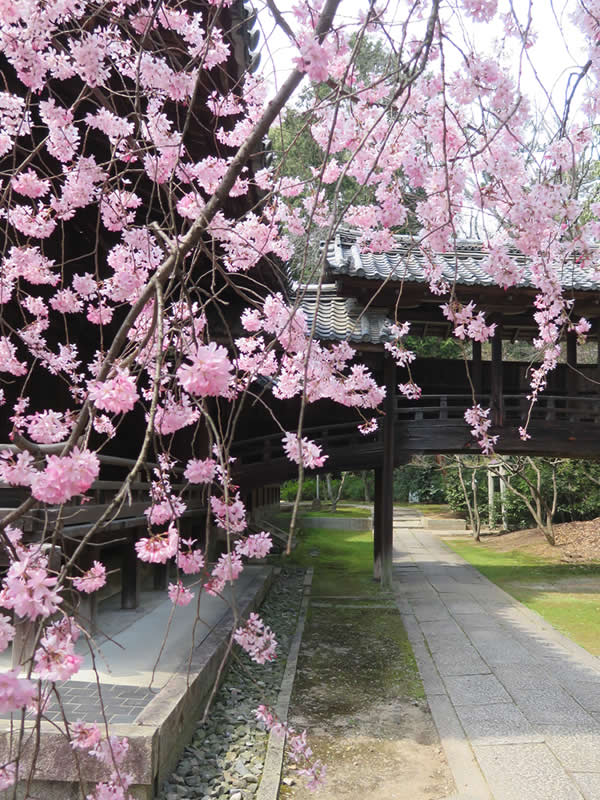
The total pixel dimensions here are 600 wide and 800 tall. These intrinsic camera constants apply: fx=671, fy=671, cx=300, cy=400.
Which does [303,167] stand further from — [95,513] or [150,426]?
[150,426]

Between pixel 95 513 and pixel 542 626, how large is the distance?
6.23 m

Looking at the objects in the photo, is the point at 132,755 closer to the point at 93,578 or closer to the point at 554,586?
the point at 93,578

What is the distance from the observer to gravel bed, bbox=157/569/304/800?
13.7 ft

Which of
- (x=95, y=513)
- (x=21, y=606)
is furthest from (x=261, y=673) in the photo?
(x=21, y=606)

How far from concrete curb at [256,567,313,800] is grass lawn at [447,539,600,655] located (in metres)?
3.42

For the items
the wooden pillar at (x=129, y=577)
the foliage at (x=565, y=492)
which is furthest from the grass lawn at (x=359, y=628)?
the foliage at (x=565, y=492)

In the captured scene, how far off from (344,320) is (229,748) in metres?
8.27

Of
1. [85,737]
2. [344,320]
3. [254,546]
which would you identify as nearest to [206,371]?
[85,737]

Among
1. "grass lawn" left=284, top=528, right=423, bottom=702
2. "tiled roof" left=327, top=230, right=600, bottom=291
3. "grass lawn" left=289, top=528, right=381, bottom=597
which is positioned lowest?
"grass lawn" left=289, top=528, right=381, bottom=597

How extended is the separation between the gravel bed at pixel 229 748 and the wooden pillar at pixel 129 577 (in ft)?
4.43

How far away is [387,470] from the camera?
11.6 meters

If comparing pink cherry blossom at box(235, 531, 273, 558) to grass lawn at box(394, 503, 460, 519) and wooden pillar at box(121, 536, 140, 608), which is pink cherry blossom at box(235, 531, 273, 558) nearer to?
wooden pillar at box(121, 536, 140, 608)

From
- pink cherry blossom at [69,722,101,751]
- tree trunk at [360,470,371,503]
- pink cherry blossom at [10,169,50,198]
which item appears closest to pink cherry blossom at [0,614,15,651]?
pink cherry blossom at [69,722,101,751]

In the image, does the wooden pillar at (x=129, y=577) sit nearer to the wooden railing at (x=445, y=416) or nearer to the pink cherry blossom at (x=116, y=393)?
the wooden railing at (x=445, y=416)
